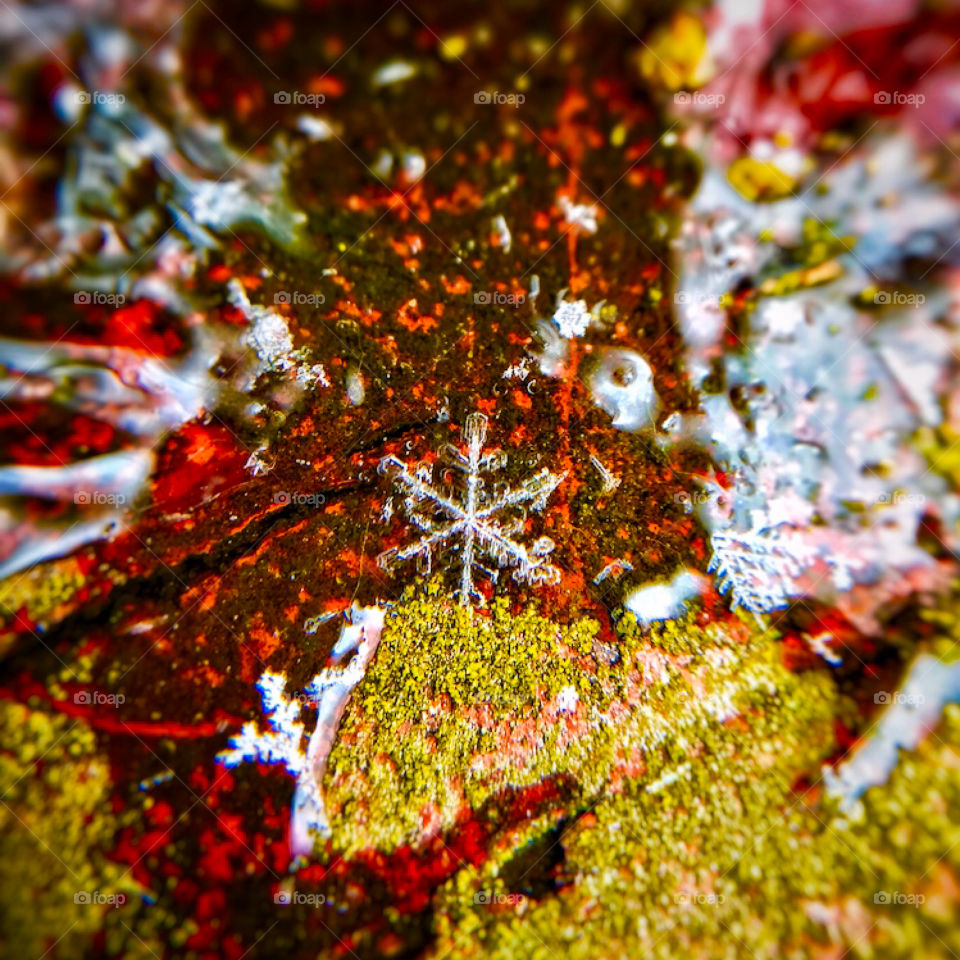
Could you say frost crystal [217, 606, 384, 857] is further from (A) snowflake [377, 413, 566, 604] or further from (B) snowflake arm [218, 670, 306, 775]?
(A) snowflake [377, 413, 566, 604]

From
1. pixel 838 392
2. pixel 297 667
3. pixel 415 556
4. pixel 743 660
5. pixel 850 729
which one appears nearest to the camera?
pixel 838 392

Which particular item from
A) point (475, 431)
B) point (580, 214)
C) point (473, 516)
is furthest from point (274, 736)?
point (580, 214)

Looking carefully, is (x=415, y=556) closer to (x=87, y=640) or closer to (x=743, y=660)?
(x=87, y=640)

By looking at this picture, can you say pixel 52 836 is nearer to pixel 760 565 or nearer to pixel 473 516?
pixel 473 516

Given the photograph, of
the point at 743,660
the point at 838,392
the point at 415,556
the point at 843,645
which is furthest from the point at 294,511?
the point at 843,645

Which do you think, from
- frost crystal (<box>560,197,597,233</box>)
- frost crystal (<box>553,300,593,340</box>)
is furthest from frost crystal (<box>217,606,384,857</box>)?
frost crystal (<box>560,197,597,233</box>)

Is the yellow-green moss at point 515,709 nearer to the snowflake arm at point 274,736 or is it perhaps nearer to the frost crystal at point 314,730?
the frost crystal at point 314,730

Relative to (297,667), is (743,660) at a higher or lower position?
higher
